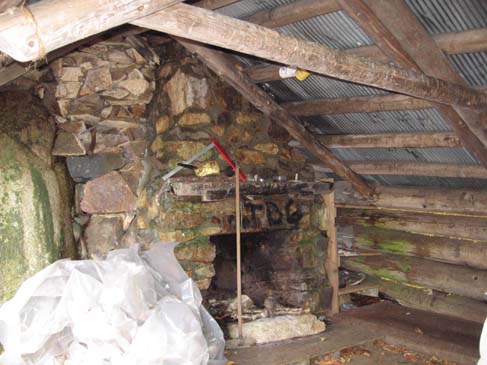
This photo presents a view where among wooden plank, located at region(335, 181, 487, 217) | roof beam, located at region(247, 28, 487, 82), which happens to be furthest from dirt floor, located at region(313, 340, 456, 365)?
roof beam, located at region(247, 28, 487, 82)

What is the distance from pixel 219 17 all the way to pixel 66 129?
7.60 ft

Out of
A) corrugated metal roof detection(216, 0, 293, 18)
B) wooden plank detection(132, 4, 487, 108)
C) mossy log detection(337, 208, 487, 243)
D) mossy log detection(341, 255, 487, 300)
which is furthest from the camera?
mossy log detection(341, 255, 487, 300)

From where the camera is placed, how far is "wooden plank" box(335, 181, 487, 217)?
439 cm

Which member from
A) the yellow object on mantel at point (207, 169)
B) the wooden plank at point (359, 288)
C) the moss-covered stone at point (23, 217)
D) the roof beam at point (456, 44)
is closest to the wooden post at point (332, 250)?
the wooden plank at point (359, 288)

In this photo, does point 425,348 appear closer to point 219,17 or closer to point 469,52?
point 469,52

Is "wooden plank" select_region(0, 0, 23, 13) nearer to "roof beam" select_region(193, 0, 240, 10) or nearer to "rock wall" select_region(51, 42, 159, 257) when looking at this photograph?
"roof beam" select_region(193, 0, 240, 10)

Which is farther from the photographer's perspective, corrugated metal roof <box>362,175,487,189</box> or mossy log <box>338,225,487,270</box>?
mossy log <box>338,225,487,270</box>

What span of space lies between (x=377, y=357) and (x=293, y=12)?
2910 millimetres

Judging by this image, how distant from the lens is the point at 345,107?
3.95 metres

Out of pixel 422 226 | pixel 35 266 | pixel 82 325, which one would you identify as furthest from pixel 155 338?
pixel 422 226

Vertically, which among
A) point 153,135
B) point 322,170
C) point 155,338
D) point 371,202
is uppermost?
point 153,135

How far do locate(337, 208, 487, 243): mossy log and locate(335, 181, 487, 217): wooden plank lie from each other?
0.31 ft

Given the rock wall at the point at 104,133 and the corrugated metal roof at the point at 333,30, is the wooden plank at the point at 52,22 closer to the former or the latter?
the corrugated metal roof at the point at 333,30

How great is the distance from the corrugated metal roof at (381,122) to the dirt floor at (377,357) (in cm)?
191
